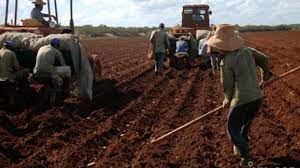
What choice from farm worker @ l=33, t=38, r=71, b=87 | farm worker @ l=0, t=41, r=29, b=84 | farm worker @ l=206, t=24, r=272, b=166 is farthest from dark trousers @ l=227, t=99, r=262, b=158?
farm worker @ l=0, t=41, r=29, b=84

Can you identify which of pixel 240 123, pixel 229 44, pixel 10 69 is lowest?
pixel 240 123

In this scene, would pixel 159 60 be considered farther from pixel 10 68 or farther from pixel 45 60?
pixel 10 68

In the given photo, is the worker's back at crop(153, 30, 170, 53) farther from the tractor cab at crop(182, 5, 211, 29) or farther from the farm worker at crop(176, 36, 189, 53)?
the tractor cab at crop(182, 5, 211, 29)

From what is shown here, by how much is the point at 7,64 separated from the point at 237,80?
607 cm

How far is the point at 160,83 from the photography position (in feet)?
48.1

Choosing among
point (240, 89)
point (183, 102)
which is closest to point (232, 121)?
point (240, 89)

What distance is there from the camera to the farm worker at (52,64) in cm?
1076

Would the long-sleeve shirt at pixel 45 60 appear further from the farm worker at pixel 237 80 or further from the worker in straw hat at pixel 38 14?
the farm worker at pixel 237 80

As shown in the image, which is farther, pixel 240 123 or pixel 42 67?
pixel 42 67

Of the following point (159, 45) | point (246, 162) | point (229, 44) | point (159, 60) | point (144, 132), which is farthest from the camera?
point (159, 60)

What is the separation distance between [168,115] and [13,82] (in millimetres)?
3364

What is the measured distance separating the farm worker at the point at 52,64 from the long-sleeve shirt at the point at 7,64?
469mm

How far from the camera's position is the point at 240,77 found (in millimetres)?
6215

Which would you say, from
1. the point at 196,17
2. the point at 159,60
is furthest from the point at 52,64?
the point at 196,17
